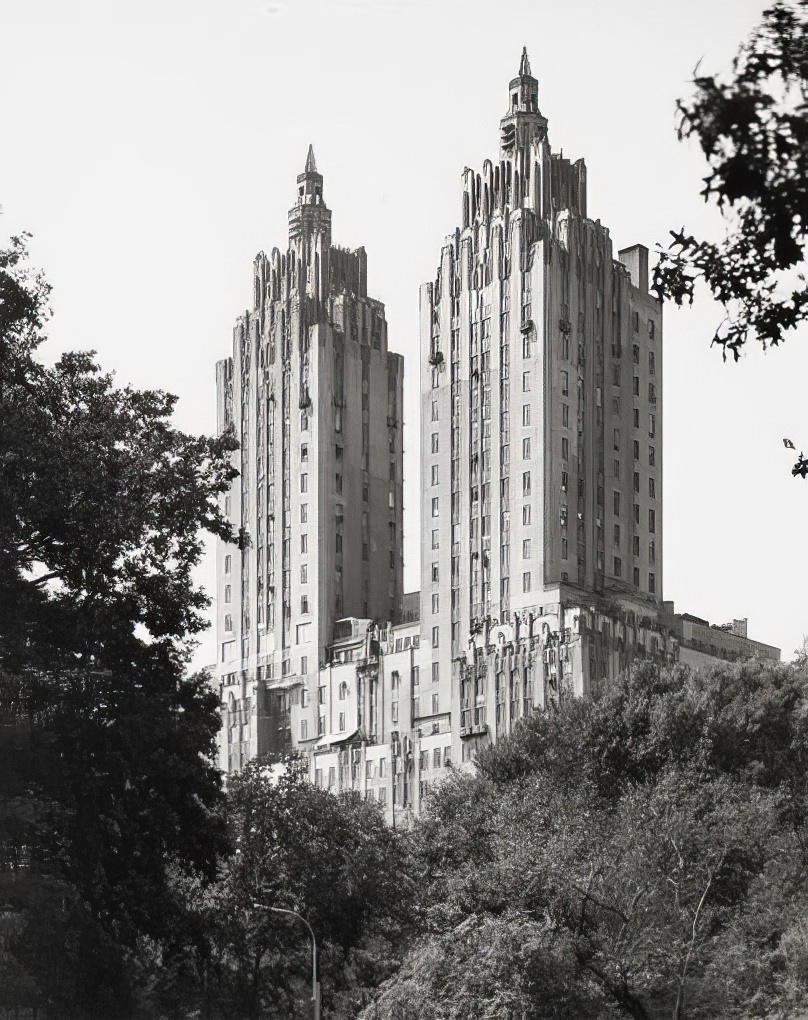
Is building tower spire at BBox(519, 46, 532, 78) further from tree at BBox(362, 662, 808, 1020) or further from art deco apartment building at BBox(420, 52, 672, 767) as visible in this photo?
tree at BBox(362, 662, 808, 1020)

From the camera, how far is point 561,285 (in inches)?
5714

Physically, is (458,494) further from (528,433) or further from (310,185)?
(310,185)

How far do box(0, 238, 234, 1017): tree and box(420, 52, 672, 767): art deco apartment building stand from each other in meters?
80.3

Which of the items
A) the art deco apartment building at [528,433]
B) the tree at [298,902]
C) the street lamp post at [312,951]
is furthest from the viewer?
the art deco apartment building at [528,433]

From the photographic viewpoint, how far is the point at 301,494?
537ft

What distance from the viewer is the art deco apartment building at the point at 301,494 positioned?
160 metres

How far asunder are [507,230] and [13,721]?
103474 millimetres

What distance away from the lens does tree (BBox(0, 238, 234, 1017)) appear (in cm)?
5025

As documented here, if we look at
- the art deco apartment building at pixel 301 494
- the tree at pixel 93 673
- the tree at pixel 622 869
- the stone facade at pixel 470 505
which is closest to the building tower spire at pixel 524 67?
the stone facade at pixel 470 505

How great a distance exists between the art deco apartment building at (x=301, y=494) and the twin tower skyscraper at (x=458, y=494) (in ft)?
0.71

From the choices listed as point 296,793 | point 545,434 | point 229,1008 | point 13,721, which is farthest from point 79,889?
point 545,434

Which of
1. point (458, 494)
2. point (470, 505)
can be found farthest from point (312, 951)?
point (458, 494)

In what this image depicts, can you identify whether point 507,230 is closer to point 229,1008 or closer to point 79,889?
point 229,1008

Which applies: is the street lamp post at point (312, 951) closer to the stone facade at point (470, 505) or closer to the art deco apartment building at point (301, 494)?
the stone facade at point (470, 505)
